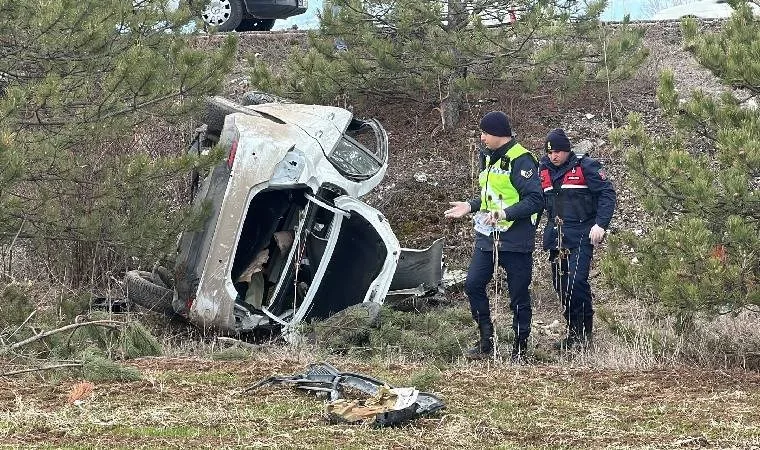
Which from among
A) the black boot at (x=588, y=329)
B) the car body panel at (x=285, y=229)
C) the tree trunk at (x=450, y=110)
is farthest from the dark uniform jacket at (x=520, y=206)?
the tree trunk at (x=450, y=110)

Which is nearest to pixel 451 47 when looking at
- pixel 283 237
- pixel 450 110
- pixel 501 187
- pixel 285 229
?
pixel 450 110

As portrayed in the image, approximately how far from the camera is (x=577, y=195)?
8.36 metres

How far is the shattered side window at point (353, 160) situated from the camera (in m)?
9.40

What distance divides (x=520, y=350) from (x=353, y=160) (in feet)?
8.08

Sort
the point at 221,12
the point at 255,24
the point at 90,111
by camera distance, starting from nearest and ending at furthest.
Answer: the point at 90,111 < the point at 221,12 < the point at 255,24

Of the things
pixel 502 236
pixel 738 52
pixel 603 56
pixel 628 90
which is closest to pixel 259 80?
pixel 603 56

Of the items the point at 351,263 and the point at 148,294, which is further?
the point at 351,263

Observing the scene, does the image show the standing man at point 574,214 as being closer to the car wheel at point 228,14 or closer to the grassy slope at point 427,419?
the grassy slope at point 427,419

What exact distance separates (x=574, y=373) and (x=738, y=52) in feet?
7.32

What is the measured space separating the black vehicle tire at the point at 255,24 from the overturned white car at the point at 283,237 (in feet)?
28.5

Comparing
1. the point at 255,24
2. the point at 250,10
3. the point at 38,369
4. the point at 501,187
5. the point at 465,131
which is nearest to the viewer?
the point at 38,369

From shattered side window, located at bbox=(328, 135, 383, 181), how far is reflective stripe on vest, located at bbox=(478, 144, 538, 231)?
1.70 m

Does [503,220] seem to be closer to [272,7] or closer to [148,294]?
[148,294]

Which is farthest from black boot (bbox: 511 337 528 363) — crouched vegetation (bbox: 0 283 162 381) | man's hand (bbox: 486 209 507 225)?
crouched vegetation (bbox: 0 283 162 381)
